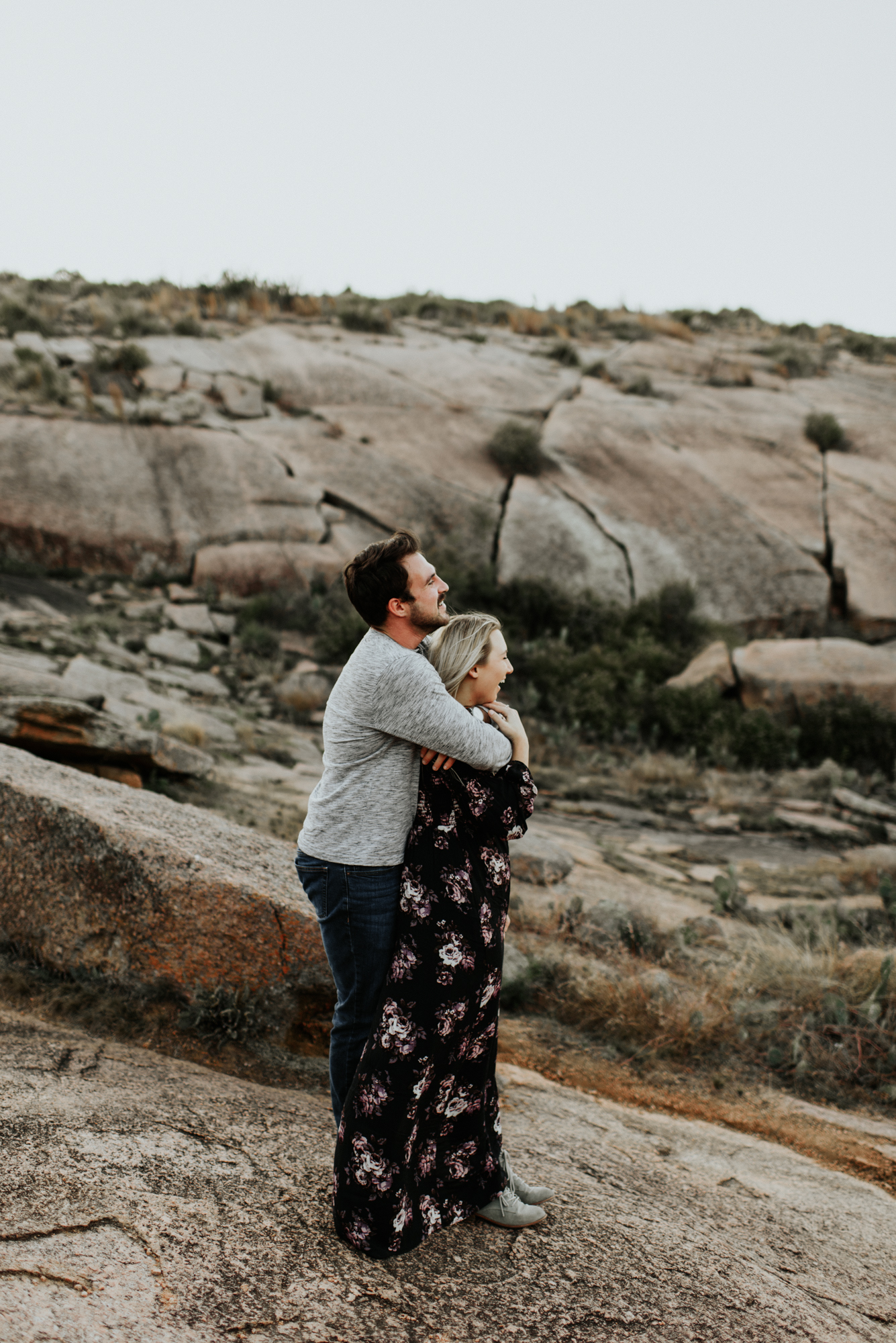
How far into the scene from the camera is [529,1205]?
8.23 feet

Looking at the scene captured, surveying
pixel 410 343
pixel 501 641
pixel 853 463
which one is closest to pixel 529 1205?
pixel 501 641

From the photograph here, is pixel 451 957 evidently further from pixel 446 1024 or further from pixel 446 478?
pixel 446 478

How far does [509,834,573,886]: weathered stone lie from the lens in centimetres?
620

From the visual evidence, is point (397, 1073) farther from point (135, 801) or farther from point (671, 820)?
point (671, 820)

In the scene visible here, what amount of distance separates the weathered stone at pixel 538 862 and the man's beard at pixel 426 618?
3974 mm

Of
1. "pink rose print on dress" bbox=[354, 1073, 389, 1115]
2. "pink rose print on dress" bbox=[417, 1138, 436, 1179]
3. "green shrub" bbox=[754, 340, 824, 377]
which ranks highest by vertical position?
"green shrub" bbox=[754, 340, 824, 377]

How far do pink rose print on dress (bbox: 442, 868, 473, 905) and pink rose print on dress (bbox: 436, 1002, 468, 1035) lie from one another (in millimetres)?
292

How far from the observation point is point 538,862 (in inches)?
248

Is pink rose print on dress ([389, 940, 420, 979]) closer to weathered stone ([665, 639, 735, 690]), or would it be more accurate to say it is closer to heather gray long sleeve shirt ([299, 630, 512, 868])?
heather gray long sleeve shirt ([299, 630, 512, 868])

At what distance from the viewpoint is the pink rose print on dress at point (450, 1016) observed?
7.57 ft

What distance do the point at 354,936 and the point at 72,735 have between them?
3633mm

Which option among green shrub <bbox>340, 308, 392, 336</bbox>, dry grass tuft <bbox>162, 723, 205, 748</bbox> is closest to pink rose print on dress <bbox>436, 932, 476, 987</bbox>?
dry grass tuft <bbox>162, 723, 205, 748</bbox>

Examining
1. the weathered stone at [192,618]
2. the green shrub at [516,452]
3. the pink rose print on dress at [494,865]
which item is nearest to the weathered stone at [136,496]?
the weathered stone at [192,618]

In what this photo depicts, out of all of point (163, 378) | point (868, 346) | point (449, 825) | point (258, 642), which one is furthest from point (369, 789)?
point (868, 346)
